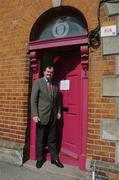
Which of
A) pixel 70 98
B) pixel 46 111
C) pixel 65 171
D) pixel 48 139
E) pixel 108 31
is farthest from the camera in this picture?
pixel 70 98

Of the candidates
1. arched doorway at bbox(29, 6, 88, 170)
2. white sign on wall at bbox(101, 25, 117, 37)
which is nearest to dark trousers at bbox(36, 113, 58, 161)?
arched doorway at bbox(29, 6, 88, 170)

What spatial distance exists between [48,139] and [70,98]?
91 cm

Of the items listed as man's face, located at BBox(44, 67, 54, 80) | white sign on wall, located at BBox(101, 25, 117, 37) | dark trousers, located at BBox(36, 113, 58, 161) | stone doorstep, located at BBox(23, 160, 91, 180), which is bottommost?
stone doorstep, located at BBox(23, 160, 91, 180)

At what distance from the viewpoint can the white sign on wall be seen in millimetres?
4441

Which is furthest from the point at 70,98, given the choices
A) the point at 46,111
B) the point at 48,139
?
the point at 48,139

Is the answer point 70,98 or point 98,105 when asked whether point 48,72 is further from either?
point 98,105

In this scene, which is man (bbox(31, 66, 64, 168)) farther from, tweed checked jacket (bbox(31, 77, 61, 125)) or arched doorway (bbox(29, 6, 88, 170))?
arched doorway (bbox(29, 6, 88, 170))

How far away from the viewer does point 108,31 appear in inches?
177

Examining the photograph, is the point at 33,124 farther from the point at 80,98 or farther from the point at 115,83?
the point at 115,83

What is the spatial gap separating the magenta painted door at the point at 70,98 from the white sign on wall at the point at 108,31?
82cm

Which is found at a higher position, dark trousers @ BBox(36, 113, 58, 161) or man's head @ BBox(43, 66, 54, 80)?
man's head @ BBox(43, 66, 54, 80)

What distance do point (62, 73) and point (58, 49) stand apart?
20.9 inches

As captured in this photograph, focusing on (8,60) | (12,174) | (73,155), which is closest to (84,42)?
(8,60)

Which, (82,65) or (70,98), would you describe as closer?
(82,65)
